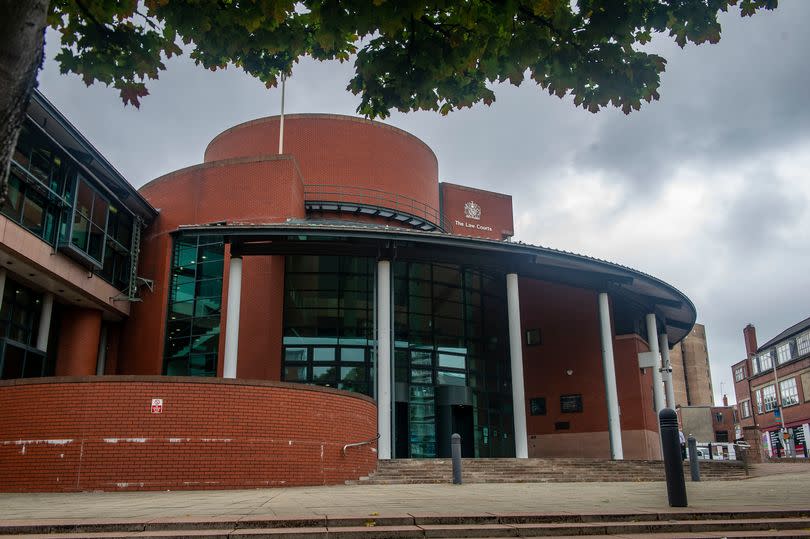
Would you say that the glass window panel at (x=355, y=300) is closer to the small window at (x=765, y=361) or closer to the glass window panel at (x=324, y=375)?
the glass window panel at (x=324, y=375)

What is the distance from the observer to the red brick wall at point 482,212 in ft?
115

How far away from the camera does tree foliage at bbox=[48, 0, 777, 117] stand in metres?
6.35

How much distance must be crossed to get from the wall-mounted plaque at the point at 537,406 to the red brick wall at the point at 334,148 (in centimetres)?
1025

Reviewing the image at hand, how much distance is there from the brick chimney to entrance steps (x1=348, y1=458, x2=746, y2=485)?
50623 millimetres

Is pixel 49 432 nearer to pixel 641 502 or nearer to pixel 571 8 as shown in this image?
pixel 641 502

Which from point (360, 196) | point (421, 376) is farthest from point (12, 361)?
point (360, 196)

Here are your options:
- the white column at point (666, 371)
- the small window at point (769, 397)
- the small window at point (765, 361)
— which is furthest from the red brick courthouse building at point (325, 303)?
the small window at point (765, 361)

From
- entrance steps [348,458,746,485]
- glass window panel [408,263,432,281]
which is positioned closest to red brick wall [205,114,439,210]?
glass window panel [408,263,432,281]

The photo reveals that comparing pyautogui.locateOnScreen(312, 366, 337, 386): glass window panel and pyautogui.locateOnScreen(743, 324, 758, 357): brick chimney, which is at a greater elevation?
pyautogui.locateOnScreen(743, 324, 758, 357): brick chimney

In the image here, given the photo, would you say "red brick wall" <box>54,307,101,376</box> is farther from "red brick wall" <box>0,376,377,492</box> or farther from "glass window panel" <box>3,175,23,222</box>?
"red brick wall" <box>0,376,377,492</box>

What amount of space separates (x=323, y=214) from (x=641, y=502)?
21654mm

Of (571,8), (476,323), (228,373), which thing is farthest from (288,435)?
(476,323)

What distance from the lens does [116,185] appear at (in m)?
24.8

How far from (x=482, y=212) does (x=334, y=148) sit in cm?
974
